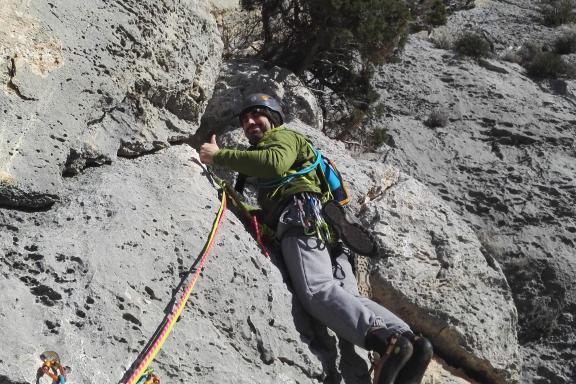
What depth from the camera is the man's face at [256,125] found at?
4.46m

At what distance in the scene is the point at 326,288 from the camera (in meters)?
3.82

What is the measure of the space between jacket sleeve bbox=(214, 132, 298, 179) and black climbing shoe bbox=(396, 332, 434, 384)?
4.16 feet

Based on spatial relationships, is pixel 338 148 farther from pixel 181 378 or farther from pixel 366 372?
pixel 181 378

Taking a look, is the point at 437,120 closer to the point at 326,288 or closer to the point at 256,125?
the point at 256,125

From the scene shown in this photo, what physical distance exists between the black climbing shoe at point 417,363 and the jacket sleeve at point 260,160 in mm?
1268

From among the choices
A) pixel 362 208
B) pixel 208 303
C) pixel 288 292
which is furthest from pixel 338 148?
pixel 208 303

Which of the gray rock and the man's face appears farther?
the gray rock

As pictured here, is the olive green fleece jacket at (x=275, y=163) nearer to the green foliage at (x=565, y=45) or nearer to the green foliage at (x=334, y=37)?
the green foliage at (x=334, y=37)

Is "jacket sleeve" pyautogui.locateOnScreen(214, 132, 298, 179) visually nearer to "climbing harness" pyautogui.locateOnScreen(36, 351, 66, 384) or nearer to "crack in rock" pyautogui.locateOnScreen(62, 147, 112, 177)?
"crack in rock" pyautogui.locateOnScreen(62, 147, 112, 177)

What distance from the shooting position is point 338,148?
689 cm

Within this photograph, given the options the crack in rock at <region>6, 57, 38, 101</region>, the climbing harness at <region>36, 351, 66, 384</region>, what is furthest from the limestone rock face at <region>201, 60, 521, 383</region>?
the climbing harness at <region>36, 351, 66, 384</region>

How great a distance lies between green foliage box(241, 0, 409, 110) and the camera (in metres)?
8.02

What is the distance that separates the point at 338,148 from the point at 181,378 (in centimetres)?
424

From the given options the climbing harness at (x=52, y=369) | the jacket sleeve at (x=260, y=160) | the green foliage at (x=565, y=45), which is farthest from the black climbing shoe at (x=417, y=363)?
the green foliage at (x=565, y=45)
